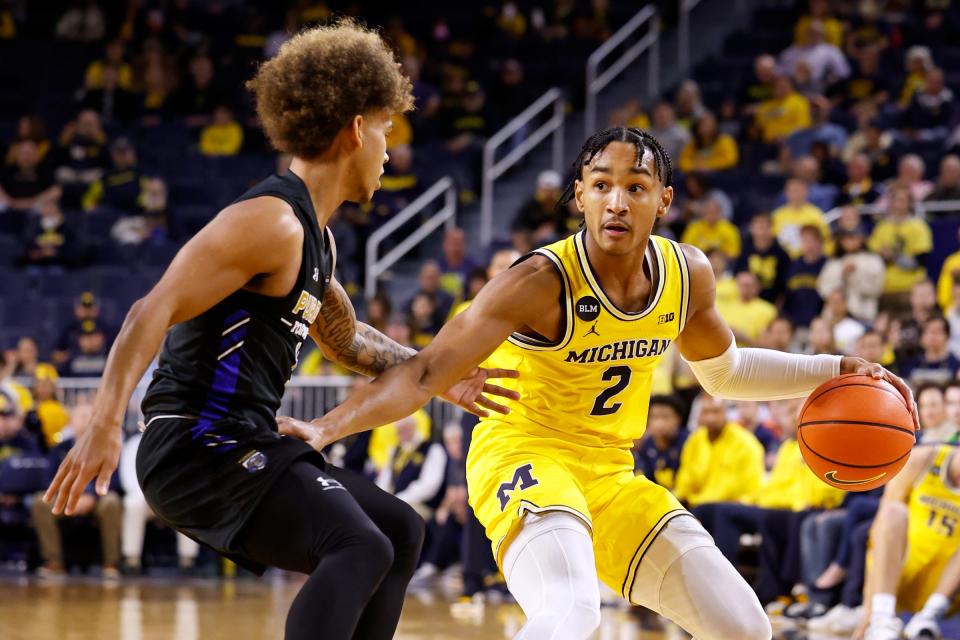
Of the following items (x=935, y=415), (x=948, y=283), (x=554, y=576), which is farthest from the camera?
(x=948, y=283)

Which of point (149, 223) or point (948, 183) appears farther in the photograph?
point (149, 223)

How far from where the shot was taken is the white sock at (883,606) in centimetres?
664

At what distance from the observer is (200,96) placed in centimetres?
1565

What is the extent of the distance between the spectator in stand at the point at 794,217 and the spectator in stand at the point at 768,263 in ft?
1.37

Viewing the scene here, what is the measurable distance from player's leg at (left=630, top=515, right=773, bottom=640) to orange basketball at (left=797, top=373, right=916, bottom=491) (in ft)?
2.11

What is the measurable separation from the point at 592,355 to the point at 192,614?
463 cm

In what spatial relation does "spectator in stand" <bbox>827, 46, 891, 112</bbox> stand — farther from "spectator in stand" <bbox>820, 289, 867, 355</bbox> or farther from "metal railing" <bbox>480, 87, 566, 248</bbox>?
"spectator in stand" <bbox>820, 289, 867, 355</bbox>

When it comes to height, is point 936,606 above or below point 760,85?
below

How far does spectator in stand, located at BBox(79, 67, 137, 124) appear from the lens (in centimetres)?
1567

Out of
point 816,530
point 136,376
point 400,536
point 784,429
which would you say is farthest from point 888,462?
point 784,429

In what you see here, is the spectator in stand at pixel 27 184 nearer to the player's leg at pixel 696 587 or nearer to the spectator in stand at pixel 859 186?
the spectator in stand at pixel 859 186

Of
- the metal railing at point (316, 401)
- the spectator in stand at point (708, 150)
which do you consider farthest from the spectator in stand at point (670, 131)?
the metal railing at point (316, 401)

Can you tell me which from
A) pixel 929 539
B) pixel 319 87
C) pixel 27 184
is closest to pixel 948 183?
pixel 929 539

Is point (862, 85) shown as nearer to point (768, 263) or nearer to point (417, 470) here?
point (768, 263)
